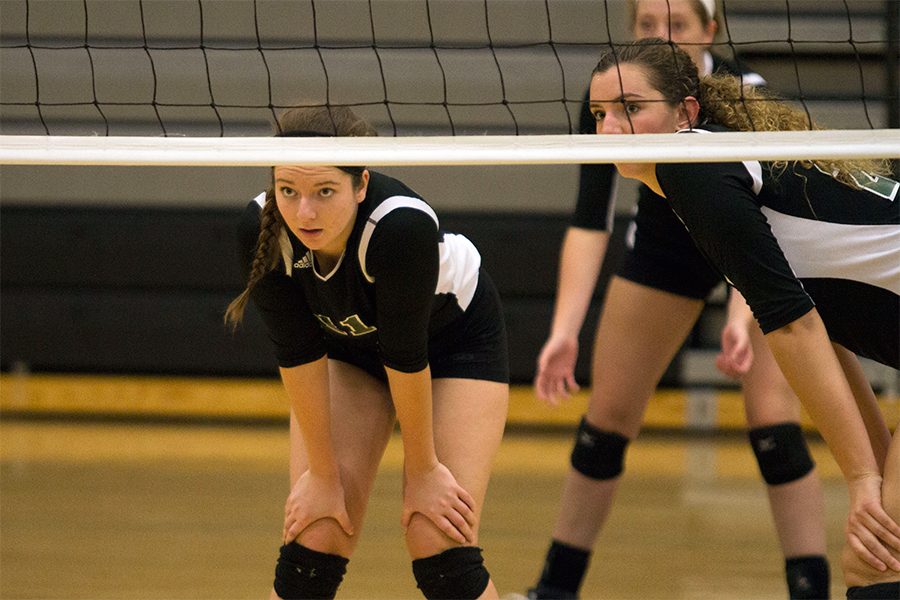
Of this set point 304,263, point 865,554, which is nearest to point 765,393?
point 865,554

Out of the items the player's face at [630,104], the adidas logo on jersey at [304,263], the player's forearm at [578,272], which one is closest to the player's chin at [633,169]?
the player's face at [630,104]

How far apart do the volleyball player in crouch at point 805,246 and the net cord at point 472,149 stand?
0.06 meters

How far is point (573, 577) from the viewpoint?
2641mm

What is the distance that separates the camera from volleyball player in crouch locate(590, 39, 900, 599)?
5.77 ft

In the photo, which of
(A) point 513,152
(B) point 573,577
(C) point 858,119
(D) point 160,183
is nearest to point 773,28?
(C) point 858,119

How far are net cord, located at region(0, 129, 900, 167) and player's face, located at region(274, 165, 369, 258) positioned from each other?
0.06 metres

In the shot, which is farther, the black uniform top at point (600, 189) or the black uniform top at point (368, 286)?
the black uniform top at point (600, 189)

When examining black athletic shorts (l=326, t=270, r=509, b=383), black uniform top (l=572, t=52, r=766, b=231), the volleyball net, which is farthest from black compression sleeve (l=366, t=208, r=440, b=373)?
the volleyball net

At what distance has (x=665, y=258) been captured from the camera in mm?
2578

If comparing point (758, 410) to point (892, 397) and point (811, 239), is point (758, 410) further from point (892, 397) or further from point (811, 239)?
point (892, 397)

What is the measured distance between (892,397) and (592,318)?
1330mm

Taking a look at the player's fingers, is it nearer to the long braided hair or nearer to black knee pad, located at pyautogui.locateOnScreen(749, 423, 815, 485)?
black knee pad, located at pyautogui.locateOnScreen(749, 423, 815, 485)

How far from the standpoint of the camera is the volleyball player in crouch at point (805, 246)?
1760 mm

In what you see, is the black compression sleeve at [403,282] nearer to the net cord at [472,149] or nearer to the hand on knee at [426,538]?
the net cord at [472,149]
